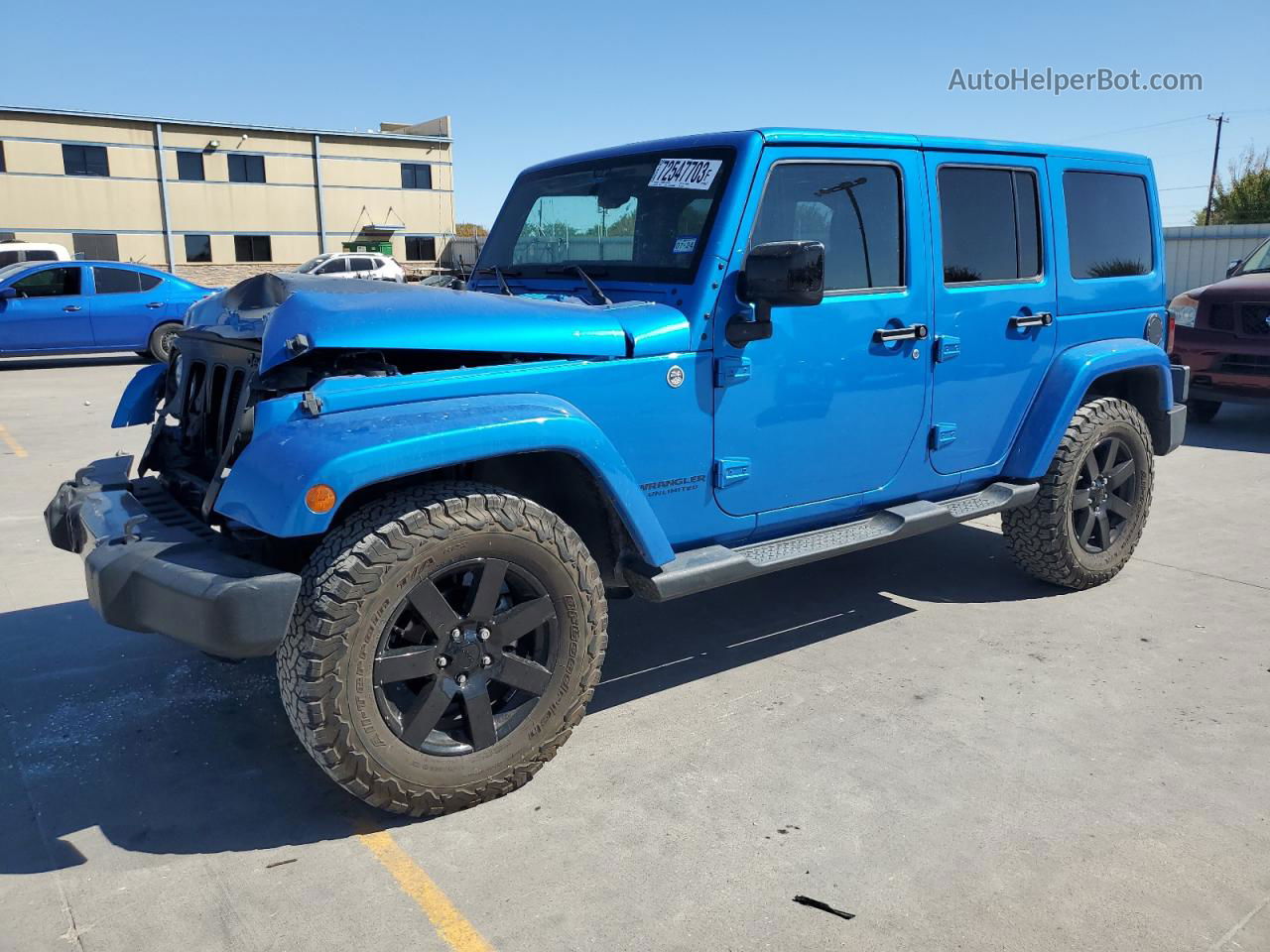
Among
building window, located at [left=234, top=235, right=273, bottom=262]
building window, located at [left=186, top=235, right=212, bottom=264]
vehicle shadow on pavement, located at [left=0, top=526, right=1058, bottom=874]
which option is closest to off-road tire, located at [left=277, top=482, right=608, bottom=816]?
vehicle shadow on pavement, located at [left=0, top=526, right=1058, bottom=874]

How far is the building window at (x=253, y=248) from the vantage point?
3803cm

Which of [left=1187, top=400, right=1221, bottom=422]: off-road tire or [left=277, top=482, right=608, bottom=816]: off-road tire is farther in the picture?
[left=1187, top=400, right=1221, bottom=422]: off-road tire

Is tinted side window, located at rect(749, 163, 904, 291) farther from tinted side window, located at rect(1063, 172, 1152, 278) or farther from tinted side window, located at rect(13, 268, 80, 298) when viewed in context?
tinted side window, located at rect(13, 268, 80, 298)

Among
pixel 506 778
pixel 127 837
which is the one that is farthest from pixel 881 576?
pixel 127 837

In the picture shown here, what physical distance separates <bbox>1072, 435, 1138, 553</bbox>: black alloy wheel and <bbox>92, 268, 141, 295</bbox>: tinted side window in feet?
45.0

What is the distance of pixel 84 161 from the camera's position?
34469mm

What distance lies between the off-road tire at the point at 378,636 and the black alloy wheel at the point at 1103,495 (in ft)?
9.49

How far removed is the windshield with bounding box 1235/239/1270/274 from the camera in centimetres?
955

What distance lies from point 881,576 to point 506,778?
278 cm

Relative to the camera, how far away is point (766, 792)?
10.2ft

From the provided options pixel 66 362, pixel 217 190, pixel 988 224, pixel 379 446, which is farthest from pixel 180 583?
pixel 217 190

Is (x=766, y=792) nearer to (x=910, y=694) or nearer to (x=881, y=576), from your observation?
(x=910, y=694)

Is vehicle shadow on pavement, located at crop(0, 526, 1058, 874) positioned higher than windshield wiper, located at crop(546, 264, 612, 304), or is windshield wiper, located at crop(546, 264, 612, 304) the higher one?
windshield wiper, located at crop(546, 264, 612, 304)

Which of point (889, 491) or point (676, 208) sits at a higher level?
point (676, 208)
